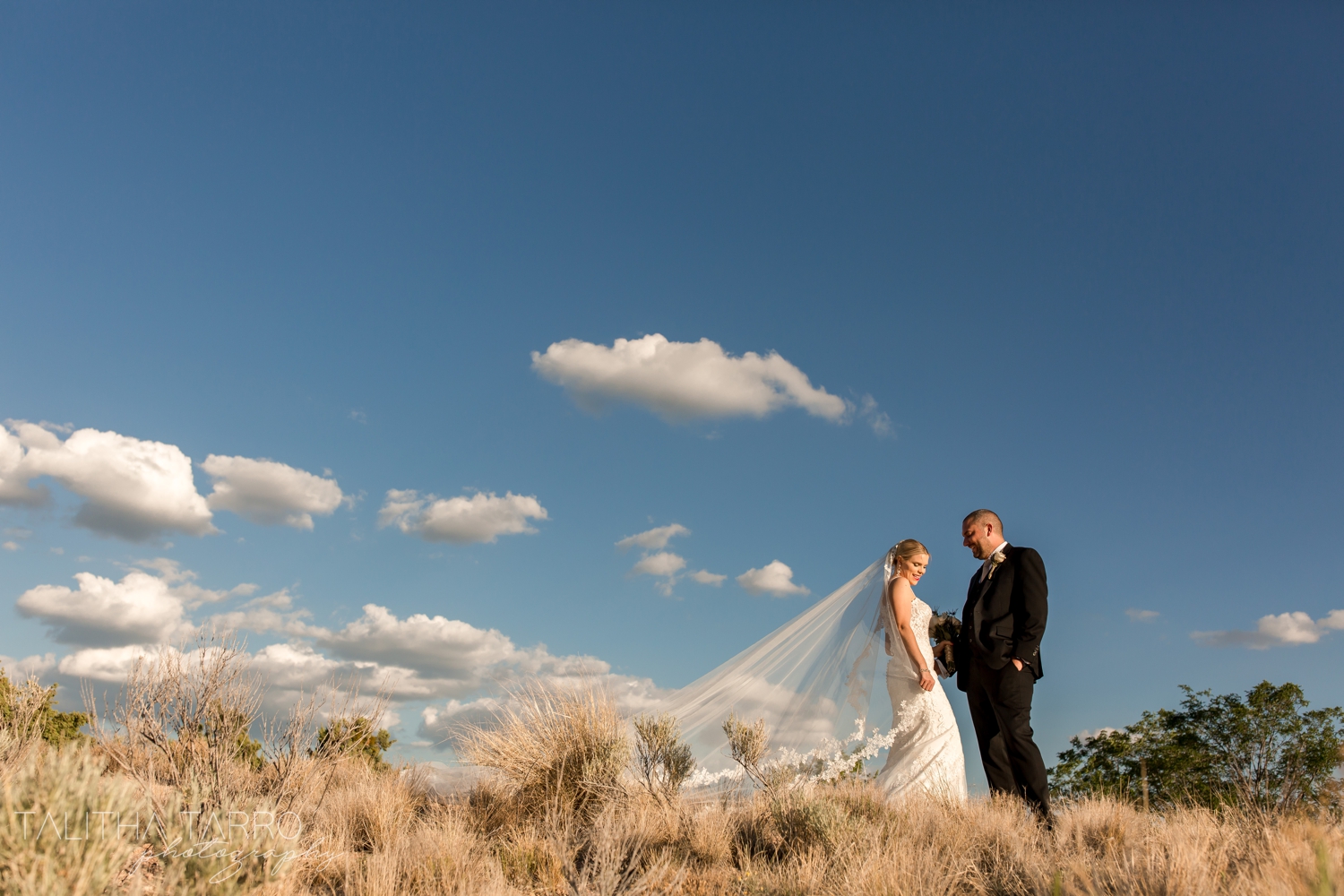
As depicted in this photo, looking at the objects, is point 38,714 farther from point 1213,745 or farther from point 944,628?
point 1213,745

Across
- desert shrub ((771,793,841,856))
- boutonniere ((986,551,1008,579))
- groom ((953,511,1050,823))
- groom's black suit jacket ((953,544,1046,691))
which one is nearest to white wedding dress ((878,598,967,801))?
groom ((953,511,1050,823))

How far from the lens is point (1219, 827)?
17.6 feet

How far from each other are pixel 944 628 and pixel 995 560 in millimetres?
1010

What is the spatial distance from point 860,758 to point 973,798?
1043 millimetres

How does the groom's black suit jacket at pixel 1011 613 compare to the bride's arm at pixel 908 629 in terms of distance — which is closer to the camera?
the groom's black suit jacket at pixel 1011 613

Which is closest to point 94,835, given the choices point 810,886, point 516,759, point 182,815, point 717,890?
point 182,815

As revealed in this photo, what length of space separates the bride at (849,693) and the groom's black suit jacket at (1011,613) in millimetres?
750

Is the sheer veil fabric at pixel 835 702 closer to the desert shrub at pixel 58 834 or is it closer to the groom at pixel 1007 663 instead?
the groom at pixel 1007 663

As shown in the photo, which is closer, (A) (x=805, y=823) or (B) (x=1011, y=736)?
(A) (x=805, y=823)

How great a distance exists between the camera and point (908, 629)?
7.46m

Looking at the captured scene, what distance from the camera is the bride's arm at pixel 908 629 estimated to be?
289 inches

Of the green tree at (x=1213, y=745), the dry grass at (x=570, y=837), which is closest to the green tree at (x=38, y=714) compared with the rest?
the dry grass at (x=570, y=837)

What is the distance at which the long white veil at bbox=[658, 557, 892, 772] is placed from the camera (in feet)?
25.6

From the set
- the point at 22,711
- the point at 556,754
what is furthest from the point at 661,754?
the point at 22,711
